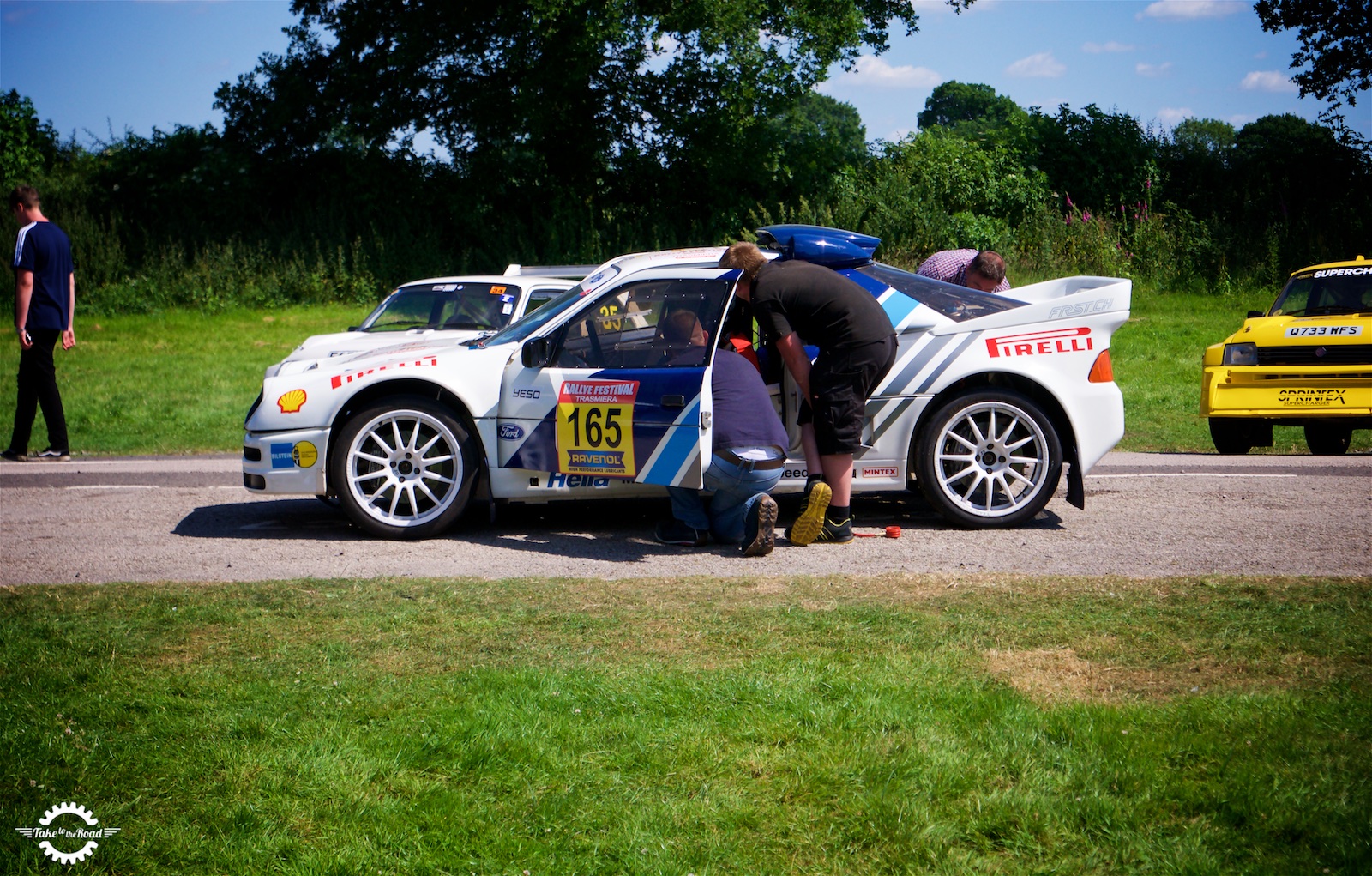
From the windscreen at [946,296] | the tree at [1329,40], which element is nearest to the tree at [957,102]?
the tree at [1329,40]

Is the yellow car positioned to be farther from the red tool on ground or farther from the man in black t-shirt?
the man in black t-shirt

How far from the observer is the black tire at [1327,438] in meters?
10.2

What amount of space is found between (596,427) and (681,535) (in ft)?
2.60

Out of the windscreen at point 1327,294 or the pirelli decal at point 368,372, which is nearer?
the pirelli decal at point 368,372

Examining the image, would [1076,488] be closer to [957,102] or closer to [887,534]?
[887,534]

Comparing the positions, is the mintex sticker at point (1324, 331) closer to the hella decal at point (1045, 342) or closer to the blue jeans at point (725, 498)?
the hella decal at point (1045, 342)

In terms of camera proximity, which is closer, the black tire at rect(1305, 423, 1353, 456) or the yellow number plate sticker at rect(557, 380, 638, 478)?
the yellow number plate sticker at rect(557, 380, 638, 478)

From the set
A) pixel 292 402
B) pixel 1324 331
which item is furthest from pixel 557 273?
pixel 1324 331

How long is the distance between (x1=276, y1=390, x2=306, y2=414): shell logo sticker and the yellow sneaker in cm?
295

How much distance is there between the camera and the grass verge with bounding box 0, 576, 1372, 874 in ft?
9.95

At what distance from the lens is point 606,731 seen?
3.66m

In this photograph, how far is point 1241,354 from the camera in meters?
9.91

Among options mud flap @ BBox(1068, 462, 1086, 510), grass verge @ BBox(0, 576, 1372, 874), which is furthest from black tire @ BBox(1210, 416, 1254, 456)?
grass verge @ BBox(0, 576, 1372, 874)

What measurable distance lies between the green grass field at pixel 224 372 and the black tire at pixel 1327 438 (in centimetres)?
19
